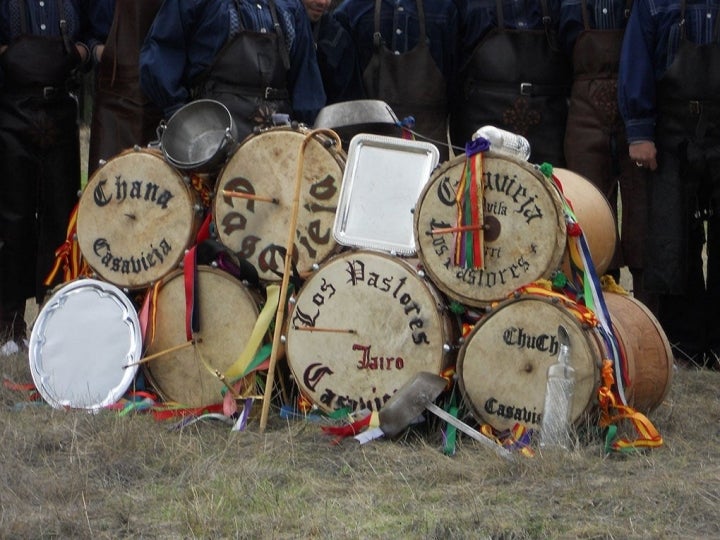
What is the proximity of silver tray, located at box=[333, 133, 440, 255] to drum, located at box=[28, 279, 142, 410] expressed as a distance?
105 centimetres

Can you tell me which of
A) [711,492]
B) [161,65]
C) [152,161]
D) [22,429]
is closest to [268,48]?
[161,65]

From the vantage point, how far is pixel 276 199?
629cm

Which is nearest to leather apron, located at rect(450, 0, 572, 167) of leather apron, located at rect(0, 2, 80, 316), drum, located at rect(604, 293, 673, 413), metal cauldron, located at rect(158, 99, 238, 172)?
metal cauldron, located at rect(158, 99, 238, 172)

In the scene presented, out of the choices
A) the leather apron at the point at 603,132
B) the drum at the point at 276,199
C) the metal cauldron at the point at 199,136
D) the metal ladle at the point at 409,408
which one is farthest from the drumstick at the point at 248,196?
the leather apron at the point at 603,132

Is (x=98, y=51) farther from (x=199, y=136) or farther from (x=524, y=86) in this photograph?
(x=524, y=86)

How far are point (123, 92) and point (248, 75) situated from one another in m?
0.88

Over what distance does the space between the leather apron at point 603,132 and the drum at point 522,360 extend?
193cm

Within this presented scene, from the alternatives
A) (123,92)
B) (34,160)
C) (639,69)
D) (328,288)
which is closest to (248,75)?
(123,92)

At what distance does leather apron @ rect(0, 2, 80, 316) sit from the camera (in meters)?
7.42

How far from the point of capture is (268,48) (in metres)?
7.15

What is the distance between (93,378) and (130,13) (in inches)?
86.7

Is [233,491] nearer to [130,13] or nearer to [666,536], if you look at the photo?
[666,536]

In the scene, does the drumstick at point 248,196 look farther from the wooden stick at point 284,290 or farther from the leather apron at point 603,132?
the leather apron at point 603,132

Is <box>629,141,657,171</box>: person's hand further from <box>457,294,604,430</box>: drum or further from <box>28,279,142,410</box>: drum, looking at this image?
<box>28,279,142,410</box>: drum
